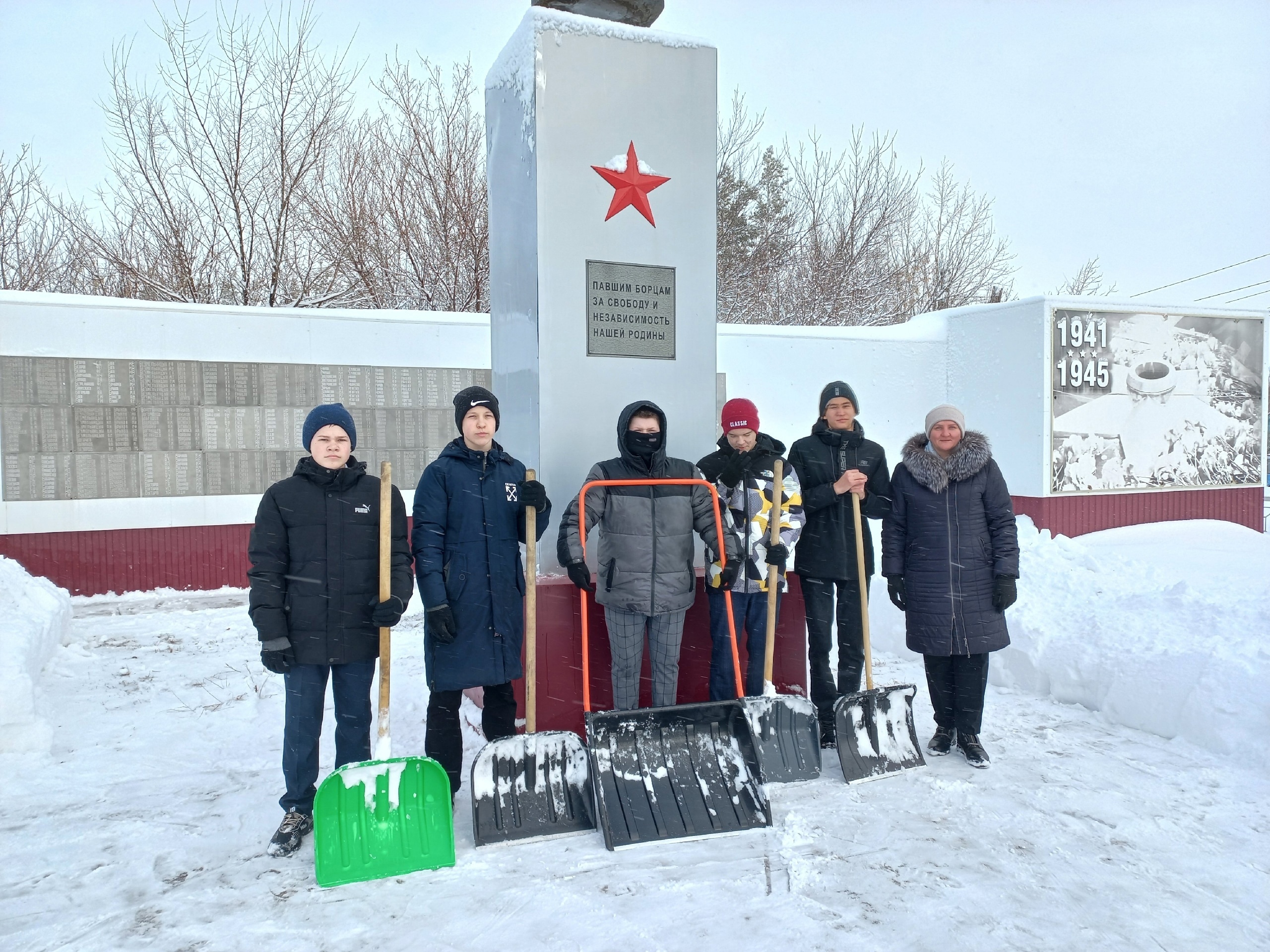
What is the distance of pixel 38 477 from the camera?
7.55 metres

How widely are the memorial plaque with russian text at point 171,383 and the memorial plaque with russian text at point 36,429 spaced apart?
669mm

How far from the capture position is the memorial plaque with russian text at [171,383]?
7836mm

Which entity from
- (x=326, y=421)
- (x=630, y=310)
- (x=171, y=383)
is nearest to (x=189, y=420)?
(x=171, y=383)

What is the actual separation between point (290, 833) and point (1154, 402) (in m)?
10.8

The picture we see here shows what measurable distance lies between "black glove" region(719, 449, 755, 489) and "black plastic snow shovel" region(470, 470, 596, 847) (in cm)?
136

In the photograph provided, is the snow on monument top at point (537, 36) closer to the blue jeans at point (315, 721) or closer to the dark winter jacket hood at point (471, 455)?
the dark winter jacket hood at point (471, 455)

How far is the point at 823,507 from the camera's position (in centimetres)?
398

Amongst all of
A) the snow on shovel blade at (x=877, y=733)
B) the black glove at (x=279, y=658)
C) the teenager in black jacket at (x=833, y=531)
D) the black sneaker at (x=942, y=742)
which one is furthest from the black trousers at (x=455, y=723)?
the black sneaker at (x=942, y=742)

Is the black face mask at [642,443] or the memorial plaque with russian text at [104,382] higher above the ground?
the memorial plaque with russian text at [104,382]

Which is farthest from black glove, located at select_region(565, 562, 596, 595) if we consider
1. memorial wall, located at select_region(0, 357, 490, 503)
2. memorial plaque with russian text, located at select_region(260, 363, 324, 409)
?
memorial plaque with russian text, located at select_region(260, 363, 324, 409)

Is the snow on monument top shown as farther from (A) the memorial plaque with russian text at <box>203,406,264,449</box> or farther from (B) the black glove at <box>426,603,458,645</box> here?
(A) the memorial plaque with russian text at <box>203,406,264,449</box>

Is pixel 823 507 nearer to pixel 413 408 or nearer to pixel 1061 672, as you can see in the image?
pixel 1061 672

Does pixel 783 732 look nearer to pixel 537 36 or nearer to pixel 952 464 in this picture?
pixel 952 464

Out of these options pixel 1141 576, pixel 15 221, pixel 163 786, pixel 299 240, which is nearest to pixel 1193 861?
pixel 163 786
